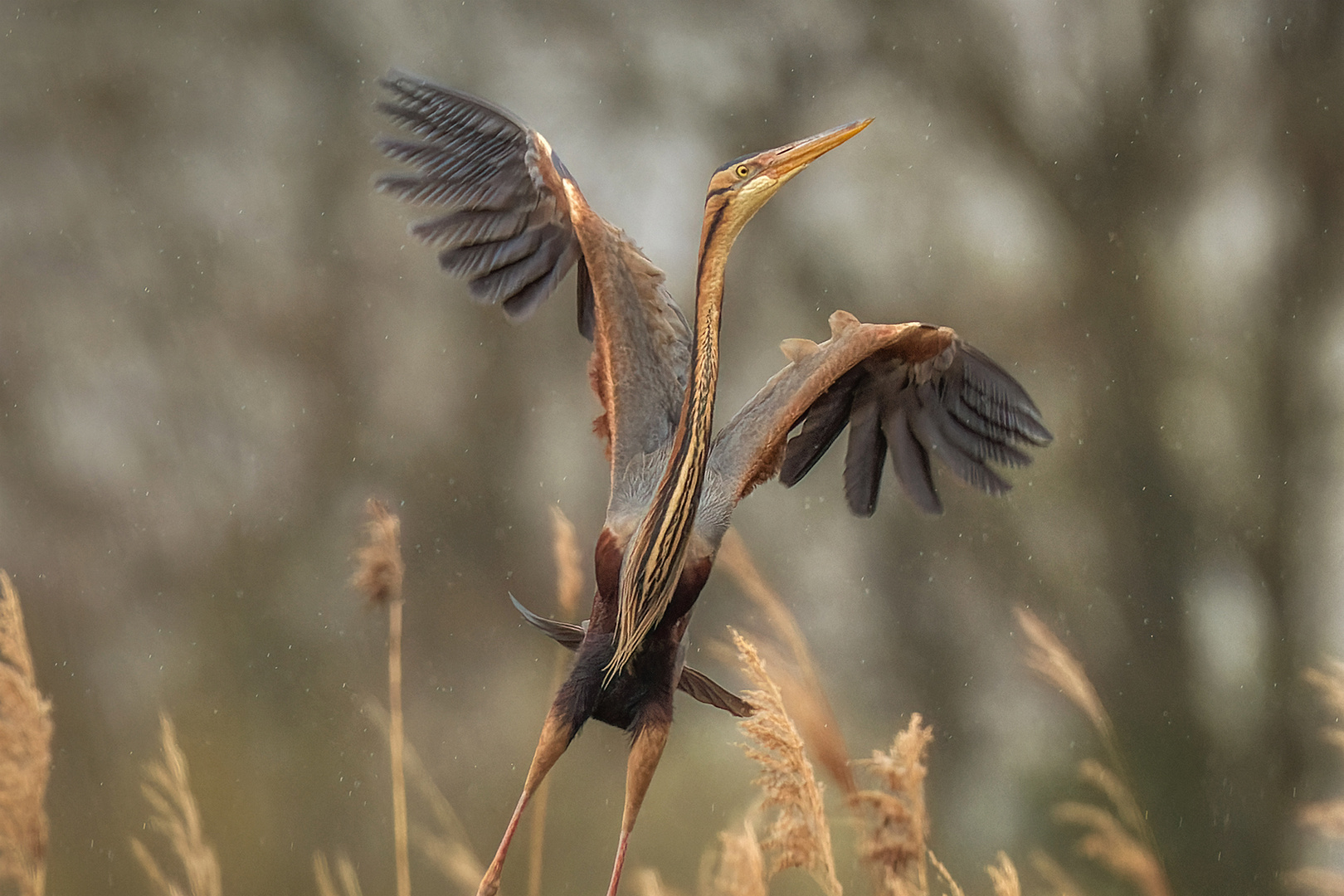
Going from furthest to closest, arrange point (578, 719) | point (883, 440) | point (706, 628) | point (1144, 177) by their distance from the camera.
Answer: point (1144, 177) < point (706, 628) < point (883, 440) < point (578, 719)

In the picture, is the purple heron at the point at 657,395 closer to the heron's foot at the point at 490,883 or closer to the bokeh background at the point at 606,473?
the heron's foot at the point at 490,883

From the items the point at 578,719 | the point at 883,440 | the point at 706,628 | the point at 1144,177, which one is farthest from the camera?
the point at 1144,177

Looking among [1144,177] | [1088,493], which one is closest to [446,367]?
[1088,493]

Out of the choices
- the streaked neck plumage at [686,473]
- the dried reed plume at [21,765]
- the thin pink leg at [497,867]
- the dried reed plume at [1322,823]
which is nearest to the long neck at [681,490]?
the streaked neck plumage at [686,473]

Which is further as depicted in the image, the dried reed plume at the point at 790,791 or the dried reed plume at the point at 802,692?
the dried reed plume at the point at 802,692

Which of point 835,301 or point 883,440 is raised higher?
point 835,301

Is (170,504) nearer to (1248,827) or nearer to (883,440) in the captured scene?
(883,440)

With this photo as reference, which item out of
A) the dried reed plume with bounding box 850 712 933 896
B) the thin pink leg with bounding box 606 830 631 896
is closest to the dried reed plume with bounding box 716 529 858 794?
the dried reed plume with bounding box 850 712 933 896

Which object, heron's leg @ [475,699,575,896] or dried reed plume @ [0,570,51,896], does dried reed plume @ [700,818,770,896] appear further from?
dried reed plume @ [0,570,51,896]
